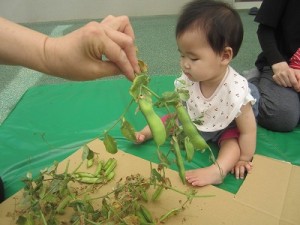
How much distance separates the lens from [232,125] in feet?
3.29

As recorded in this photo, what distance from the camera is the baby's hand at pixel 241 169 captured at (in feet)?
3.05

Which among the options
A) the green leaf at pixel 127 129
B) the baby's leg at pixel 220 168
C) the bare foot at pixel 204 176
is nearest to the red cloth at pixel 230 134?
the baby's leg at pixel 220 168

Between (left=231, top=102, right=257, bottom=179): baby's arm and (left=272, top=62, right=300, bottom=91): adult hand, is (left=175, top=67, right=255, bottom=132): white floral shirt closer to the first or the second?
(left=231, top=102, right=257, bottom=179): baby's arm

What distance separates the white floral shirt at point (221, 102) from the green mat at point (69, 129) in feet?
0.39

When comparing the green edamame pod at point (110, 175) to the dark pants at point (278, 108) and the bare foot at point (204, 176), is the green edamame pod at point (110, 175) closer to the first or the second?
the bare foot at point (204, 176)

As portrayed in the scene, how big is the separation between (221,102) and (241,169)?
0.20 meters

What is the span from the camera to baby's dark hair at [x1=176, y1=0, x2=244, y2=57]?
2.77 ft

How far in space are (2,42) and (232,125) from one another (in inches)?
26.8

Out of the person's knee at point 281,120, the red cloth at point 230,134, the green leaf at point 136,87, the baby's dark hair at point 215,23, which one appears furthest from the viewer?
the person's knee at point 281,120


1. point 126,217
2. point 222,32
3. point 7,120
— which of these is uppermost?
point 222,32

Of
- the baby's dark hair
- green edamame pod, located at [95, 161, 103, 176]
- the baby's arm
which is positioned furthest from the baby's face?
green edamame pod, located at [95, 161, 103, 176]

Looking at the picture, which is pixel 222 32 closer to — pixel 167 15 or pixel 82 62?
pixel 82 62

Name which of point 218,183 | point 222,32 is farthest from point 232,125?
point 222,32

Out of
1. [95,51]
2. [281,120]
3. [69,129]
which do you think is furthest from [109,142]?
[281,120]
